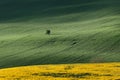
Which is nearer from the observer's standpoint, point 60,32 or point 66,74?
point 66,74

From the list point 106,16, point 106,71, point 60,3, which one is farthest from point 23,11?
point 106,71

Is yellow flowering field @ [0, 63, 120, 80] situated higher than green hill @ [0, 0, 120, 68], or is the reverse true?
yellow flowering field @ [0, 63, 120, 80]

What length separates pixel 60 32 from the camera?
77062 mm

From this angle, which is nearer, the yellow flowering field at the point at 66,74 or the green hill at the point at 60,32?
the yellow flowering field at the point at 66,74

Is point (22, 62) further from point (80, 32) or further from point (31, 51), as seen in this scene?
point (80, 32)

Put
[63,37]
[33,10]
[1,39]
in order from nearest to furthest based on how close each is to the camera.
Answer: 1. [63,37]
2. [1,39]
3. [33,10]

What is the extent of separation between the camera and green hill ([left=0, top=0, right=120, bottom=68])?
5966 centimetres

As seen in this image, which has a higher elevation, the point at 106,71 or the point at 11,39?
the point at 106,71

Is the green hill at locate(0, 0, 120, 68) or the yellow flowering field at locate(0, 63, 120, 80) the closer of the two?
the yellow flowering field at locate(0, 63, 120, 80)

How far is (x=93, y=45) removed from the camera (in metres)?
64.8

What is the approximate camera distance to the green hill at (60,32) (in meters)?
59.7

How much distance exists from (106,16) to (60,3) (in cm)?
2875

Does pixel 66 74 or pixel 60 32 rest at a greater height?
pixel 66 74

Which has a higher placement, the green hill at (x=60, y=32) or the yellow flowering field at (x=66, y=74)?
the yellow flowering field at (x=66, y=74)
